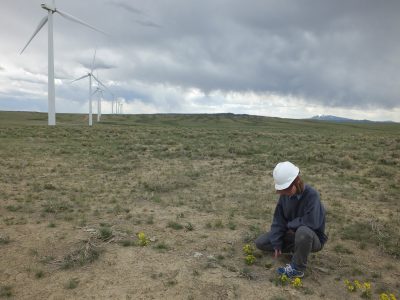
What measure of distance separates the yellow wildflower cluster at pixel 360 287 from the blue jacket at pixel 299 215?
31.2 inches

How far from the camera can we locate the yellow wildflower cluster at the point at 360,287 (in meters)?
5.77

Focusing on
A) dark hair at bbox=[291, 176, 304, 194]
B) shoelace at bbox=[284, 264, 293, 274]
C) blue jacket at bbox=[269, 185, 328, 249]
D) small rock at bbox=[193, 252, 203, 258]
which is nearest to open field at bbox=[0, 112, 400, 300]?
small rock at bbox=[193, 252, 203, 258]

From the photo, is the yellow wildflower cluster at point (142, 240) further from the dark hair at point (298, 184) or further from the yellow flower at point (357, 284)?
the yellow flower at point (357, 284)

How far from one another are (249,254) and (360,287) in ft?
6.65

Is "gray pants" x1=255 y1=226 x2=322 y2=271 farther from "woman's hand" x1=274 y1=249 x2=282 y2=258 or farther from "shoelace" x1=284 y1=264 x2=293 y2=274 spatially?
"woman's hand" x1=274 y1=249 x2=282 y2=258

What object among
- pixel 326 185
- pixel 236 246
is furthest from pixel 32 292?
pixel 326 185

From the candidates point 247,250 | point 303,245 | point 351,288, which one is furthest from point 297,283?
point 247,250

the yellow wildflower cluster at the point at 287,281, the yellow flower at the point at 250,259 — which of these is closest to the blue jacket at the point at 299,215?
the yellow flower at the point at 250,259

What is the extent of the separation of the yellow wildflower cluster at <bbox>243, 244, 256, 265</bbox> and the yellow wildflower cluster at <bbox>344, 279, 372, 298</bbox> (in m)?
1.61

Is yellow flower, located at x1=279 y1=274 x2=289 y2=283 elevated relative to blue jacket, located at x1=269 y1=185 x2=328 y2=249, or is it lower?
lower

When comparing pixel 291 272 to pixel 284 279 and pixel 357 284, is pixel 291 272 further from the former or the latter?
pixel 357 284

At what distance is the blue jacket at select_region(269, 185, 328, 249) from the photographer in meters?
6.24

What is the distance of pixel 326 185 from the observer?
14070 millimetres

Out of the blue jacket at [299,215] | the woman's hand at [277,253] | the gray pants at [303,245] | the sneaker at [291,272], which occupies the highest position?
the blue jacket at [299,215]
